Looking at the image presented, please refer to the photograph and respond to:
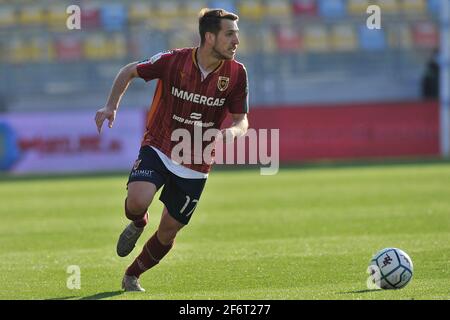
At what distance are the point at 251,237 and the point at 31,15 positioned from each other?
1885cm

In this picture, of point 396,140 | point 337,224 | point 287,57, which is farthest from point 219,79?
point 287,57

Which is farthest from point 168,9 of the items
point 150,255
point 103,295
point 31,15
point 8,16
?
point 103,295

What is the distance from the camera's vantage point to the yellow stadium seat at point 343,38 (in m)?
27.9

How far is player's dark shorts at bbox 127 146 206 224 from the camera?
26.4 ft

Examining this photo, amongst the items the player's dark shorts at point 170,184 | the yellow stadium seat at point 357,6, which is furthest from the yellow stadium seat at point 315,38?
the player's dark shorts at point 170,184

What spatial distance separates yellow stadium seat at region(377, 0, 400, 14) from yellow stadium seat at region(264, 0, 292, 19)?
9.27ft

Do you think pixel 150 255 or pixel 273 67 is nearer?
pixel 150 255

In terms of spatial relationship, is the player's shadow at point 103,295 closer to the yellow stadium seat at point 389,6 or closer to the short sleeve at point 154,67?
the short sleeve at point 154,67

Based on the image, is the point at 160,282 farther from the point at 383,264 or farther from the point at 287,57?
the point at 287,57

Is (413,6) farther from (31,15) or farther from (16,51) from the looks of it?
(16,51)

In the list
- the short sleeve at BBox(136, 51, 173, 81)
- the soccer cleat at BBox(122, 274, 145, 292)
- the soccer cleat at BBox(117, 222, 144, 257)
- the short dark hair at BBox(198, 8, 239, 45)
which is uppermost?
the short dark hair at BBox(198, 8, 239, 45)

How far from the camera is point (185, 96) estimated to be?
8.17 m

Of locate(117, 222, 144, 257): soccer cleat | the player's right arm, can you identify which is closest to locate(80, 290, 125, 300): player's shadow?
locate(117, 222, 144, 257): soccer cleat

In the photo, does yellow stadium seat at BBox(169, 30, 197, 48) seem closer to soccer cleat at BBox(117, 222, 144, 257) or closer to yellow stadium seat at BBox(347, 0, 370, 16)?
yellow stadium seat at BBox(347, 0, 370, 16)
